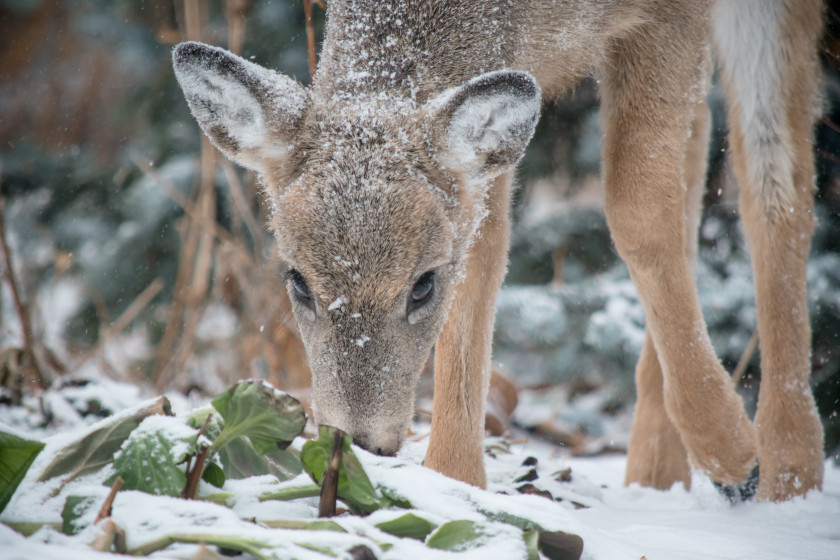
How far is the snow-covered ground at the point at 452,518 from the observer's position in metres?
1.47

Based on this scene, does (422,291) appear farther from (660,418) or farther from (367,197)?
(660,418)

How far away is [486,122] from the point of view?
8.88 ft

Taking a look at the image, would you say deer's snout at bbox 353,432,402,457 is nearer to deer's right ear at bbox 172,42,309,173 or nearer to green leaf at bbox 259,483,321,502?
green leaf at bbox 259,483,321,502

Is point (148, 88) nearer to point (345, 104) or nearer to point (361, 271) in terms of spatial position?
point (345, 104)

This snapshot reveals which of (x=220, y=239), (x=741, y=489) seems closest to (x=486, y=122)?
(x=741, y=489)

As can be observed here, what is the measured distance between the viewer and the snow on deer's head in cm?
243

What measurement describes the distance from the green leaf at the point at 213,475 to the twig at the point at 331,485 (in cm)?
27

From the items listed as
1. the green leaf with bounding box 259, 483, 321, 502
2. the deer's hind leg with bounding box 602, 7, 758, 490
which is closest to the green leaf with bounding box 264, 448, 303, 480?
the green leaf with bounding box 259, 483, 321, 502

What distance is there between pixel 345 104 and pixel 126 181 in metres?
3.61

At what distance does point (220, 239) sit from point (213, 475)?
328cm

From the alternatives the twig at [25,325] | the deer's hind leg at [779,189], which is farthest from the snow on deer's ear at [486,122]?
the twig at [25,325]

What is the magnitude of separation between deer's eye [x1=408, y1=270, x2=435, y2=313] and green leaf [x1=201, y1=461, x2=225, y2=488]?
0.97 metres

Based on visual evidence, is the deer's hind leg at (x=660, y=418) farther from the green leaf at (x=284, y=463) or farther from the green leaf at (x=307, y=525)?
the green leaf at (x=307, y=525)

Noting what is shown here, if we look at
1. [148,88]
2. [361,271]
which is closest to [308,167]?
[361,271]
